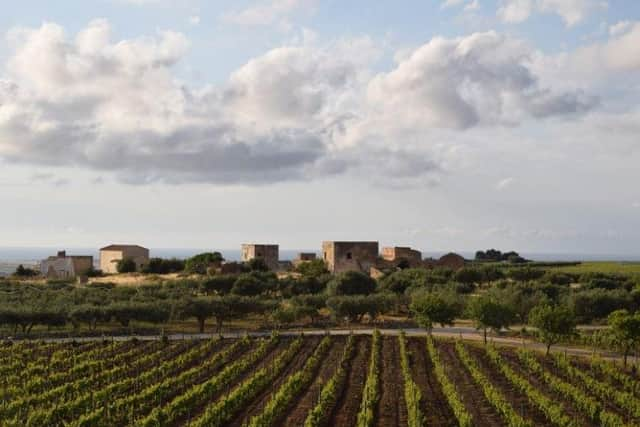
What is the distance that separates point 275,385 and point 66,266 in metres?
73.3

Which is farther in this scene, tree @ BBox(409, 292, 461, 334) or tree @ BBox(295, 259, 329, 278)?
tree @ BBox(295, 259, 329, 278)

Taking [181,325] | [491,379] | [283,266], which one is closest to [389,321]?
[181,325]

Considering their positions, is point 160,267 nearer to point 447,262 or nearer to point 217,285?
point 217,285

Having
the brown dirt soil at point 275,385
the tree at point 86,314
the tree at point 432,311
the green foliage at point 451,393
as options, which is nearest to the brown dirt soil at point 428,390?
the green foliage at point 451,393

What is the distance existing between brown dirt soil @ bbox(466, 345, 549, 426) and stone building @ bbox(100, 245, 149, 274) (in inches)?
2754

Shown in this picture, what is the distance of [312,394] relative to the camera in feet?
90.6

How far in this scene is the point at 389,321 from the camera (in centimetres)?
5412

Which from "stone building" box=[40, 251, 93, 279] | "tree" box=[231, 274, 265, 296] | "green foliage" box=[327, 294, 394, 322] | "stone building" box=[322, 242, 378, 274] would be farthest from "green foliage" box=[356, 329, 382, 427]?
"stone building" box=[40, 251, 93, 279]

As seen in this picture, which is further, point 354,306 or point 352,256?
point 352,256

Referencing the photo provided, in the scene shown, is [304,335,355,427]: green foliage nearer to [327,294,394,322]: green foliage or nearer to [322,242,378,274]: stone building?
[327,294,394,322]: green foliage

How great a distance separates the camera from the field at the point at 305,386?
23.9m

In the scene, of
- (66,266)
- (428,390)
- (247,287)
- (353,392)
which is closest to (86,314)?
(247,287)

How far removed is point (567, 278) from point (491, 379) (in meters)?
52.0

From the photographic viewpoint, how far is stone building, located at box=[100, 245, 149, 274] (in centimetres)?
9838
